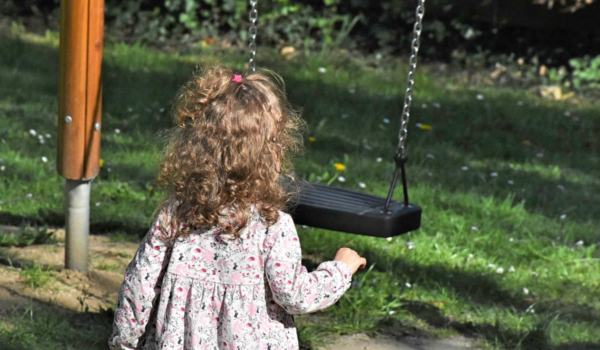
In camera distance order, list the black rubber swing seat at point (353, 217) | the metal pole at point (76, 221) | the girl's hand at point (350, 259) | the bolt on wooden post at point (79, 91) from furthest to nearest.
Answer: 1. the metal pole at point (76, 221)
2. the bolt on wooden post at point (79, 91)
3. the black rubber swing seat at point (353, 217)
4. the girl's hand at point (350, 259)

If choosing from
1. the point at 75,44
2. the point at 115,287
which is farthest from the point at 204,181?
the point at 115,287

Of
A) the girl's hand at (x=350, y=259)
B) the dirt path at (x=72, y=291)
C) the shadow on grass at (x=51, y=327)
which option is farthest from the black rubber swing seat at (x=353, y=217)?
the shadow on grass at (x=51, y=327)

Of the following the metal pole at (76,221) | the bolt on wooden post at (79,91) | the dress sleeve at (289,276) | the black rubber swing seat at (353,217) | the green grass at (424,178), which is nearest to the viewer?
the dress sleeve at (289,276)

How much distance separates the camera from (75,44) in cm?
258

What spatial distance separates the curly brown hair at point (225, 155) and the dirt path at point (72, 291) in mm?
1031

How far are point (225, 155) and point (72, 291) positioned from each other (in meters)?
1.31

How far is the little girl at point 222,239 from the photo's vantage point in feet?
5.67

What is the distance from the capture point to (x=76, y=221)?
2760 mm

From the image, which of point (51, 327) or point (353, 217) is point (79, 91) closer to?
point (51, 327)

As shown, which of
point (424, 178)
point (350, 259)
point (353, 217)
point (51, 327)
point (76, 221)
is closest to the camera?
point (350, 259)

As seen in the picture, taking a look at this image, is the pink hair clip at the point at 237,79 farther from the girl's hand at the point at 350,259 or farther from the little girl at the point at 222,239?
the girl's hand at the point at 350,259

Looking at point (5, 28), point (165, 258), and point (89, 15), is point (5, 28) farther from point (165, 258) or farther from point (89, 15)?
point (165, 258)

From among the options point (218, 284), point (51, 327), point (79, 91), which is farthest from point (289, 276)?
point (79, 91)

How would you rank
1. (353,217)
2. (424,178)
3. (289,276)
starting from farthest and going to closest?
(424,178) → (353,217) → (289,276)
